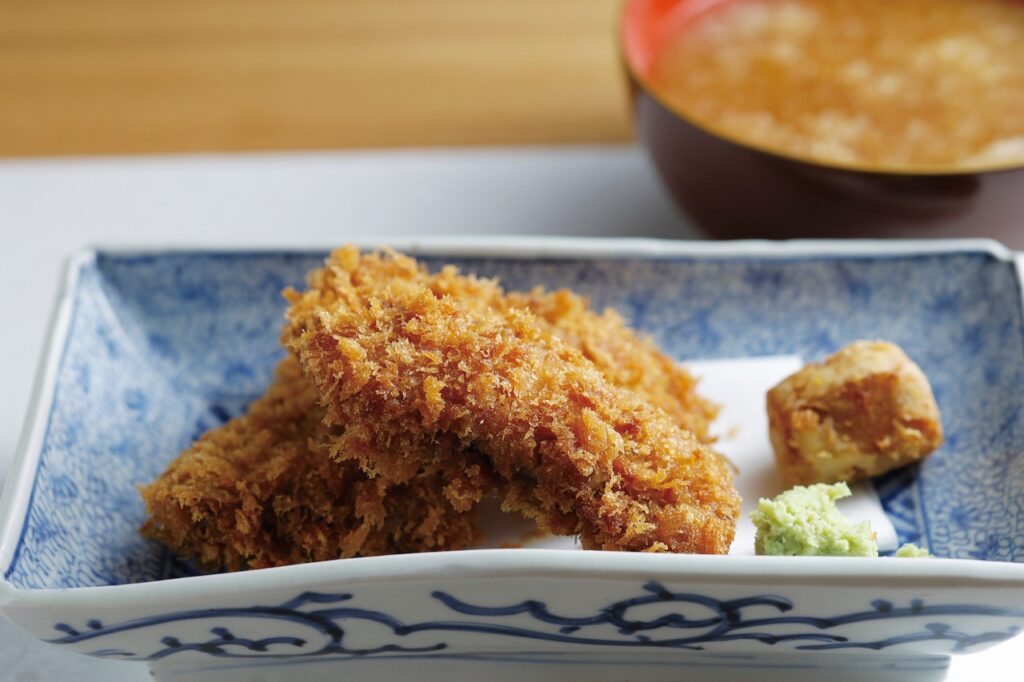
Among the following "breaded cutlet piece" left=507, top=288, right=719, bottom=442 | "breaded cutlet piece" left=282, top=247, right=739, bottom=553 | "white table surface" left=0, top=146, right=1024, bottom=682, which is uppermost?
"white table surface" left=0, top=146, right=1024, bottom=682

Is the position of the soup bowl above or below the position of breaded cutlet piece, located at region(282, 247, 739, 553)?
above

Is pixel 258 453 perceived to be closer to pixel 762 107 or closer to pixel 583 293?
pixel 583 293

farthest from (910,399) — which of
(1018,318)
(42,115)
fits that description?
(42,115)

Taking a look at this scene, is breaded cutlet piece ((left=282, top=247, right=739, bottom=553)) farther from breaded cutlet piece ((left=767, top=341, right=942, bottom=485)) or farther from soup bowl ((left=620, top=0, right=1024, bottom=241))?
soup bowl ((left=620, top=0, right=1024, bottom=241))

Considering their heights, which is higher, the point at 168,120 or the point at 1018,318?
the point at 168,120

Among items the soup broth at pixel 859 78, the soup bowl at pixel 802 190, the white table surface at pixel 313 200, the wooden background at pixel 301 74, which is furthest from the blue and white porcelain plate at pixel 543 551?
the wooden background at pixel 301 74

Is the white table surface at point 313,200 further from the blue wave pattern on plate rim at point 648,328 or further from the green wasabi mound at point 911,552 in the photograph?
the green wasabi mound at point 911,552

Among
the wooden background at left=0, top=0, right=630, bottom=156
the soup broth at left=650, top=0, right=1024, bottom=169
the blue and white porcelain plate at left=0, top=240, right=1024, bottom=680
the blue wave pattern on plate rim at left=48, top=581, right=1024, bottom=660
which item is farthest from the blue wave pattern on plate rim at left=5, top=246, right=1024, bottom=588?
the wooden background at left=0, top=0, right=630, bottom=156
